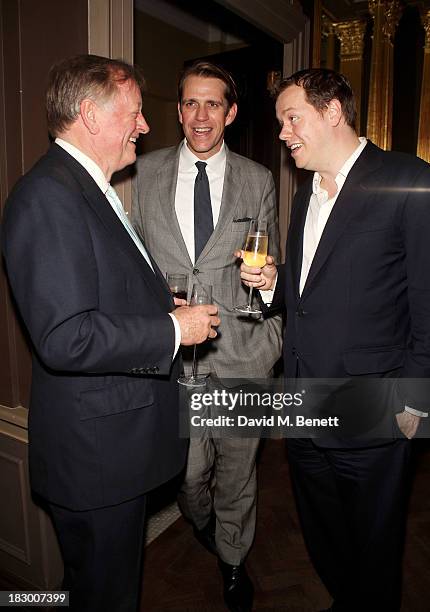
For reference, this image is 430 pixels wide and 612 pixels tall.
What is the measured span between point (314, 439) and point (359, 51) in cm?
485

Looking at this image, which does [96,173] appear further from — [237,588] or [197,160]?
[237,588]

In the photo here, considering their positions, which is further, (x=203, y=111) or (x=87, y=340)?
(x=203, y=111)

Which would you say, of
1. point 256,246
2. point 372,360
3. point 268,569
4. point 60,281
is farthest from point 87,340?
point 268,569

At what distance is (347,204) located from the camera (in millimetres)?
1837

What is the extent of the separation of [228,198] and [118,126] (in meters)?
→ 0.91

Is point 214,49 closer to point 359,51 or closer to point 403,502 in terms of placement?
point 359,51

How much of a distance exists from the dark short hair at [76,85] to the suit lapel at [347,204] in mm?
890

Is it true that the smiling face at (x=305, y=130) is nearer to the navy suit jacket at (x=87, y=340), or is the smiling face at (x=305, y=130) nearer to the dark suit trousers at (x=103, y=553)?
the navy suit jacket at (x=87, y=340)

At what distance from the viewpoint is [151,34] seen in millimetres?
5836

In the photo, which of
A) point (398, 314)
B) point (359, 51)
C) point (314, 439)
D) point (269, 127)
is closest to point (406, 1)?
point (359, 51)

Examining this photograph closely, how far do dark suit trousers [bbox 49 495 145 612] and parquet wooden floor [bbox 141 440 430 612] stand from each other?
84 centimetres

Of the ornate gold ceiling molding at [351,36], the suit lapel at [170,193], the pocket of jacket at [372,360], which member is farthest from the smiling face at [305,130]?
the ornate gold ceiling molding at [351,36]

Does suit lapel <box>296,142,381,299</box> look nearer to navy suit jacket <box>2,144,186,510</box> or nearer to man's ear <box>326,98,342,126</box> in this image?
man's ear <box>326,98,342,126</box>

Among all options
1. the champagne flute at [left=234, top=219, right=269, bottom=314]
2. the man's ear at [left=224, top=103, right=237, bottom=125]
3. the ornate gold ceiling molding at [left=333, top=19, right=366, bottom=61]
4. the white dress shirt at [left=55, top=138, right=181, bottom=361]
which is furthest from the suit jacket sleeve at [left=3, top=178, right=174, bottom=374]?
the ornate gold ceiling molding at [left=333, top=19, right=366, bottom=61]
